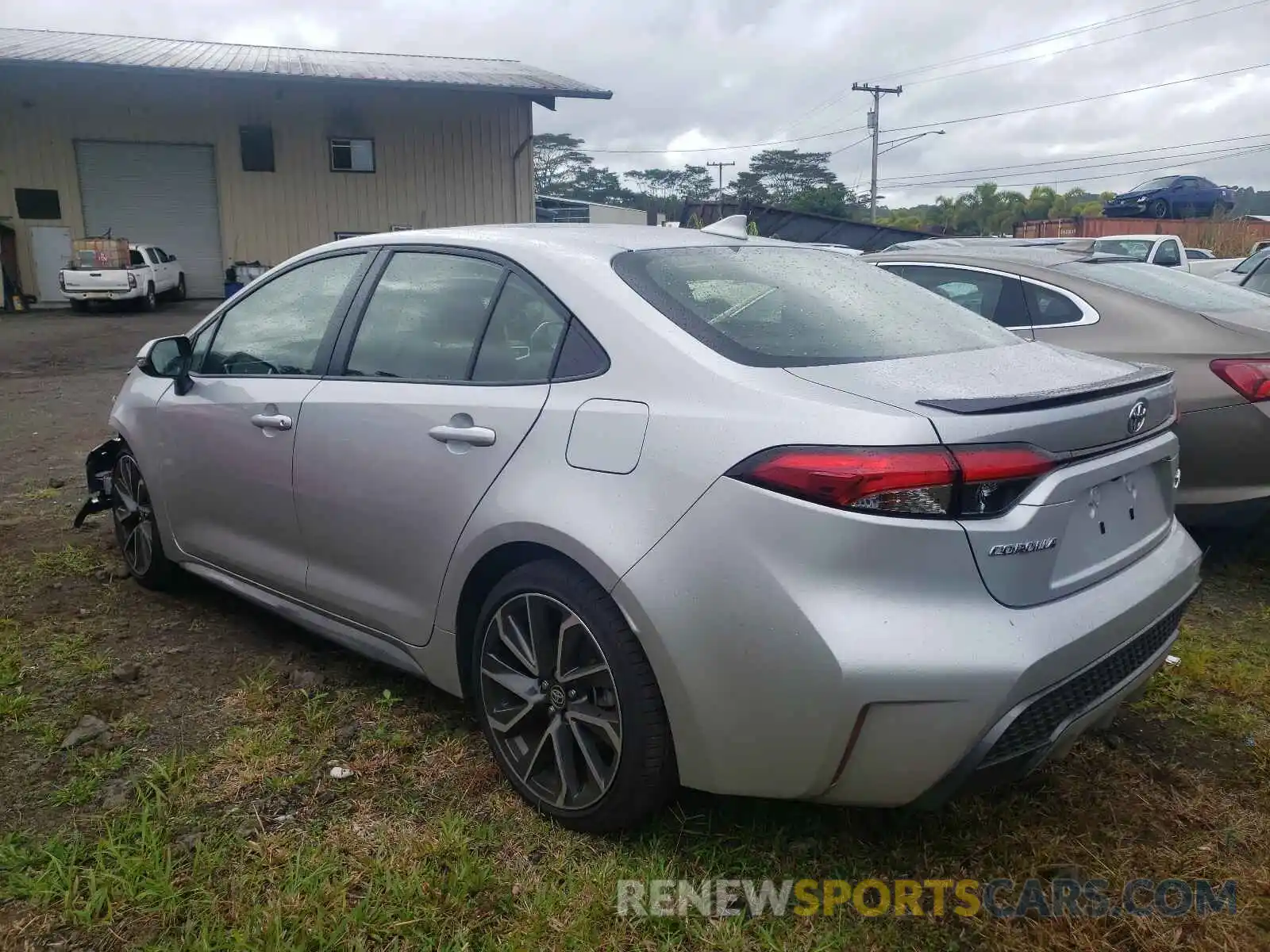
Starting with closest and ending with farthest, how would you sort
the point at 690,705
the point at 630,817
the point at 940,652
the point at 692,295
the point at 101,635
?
the point at 940,652
the point at 690,705
the point at 630,817
the point at 692,295
the point at 101,635

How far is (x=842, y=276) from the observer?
2.97 meters

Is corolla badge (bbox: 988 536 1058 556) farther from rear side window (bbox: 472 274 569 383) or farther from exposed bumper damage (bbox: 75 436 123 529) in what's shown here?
exposed bumper damage (bbox: 75 436 123 529)

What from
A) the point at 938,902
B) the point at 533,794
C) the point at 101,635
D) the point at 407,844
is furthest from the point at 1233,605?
the point at 101,635

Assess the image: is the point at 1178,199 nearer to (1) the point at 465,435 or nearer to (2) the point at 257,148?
(2) the point at 257,148

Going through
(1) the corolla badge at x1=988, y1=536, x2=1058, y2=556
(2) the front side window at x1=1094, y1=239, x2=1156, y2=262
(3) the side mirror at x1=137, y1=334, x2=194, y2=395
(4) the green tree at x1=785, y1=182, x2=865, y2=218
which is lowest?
(1) the corolla badge at x1=988, y1=536, x2=1058, y2=556

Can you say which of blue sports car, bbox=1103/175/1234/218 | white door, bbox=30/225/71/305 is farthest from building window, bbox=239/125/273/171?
blue sports car, bbox=1103/175/1234/218

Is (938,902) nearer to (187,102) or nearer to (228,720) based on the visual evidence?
(228,720)

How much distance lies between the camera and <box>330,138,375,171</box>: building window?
23656 millimetres

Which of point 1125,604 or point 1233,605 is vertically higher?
point 1125,604

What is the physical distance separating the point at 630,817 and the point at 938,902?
73cm

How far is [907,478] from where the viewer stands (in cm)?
194

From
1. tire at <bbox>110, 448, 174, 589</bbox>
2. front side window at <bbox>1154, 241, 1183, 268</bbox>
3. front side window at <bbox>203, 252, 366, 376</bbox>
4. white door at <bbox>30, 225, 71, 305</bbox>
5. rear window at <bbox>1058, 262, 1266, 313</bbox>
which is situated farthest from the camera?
white door at <bbox>30, 225, 71, 305</bbox>

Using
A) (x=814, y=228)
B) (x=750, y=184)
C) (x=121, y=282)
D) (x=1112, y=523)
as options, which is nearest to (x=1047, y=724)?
(x=1112, y=523)

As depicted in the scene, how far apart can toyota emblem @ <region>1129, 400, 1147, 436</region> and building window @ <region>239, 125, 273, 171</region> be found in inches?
950
